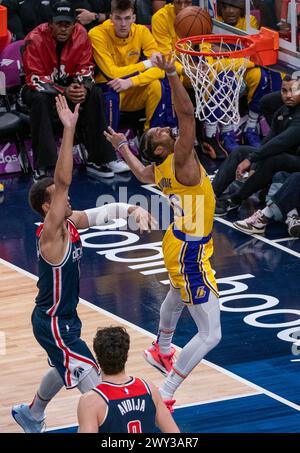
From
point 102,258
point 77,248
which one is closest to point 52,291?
point 77,248

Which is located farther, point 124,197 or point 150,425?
point 124,197

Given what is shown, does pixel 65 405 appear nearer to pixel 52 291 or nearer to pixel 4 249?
pixel 52 291

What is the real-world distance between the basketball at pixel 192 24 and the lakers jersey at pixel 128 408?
332 inches

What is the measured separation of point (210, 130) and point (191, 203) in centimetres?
602

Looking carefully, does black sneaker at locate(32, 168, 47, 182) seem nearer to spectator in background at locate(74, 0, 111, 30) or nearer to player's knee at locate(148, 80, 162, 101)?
player's knee at locate(148, 80, 162, 101)

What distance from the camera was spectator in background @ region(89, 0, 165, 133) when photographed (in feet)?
45.3

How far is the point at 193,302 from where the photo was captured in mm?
8344

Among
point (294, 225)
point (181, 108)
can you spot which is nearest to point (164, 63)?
point (181, 108)

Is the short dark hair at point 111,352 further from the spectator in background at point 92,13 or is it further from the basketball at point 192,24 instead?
the spectator in background at point 92,13

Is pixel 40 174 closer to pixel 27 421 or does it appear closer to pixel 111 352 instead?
pixel 27 421

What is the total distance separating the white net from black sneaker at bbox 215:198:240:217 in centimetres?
82

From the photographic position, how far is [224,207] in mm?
12586

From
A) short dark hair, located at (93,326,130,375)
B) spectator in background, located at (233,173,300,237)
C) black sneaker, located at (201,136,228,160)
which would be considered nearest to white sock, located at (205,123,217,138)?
black sneaker, located at (201,136,228,160)

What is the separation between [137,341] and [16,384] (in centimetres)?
116
